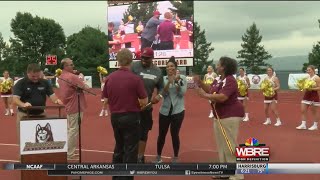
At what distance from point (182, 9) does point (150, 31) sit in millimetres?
2407

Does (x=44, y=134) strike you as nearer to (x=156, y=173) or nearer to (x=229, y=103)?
(x=156, y=173)

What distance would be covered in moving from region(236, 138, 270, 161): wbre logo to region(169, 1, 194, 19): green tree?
20.2 metres

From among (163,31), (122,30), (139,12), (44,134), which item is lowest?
(44,134)

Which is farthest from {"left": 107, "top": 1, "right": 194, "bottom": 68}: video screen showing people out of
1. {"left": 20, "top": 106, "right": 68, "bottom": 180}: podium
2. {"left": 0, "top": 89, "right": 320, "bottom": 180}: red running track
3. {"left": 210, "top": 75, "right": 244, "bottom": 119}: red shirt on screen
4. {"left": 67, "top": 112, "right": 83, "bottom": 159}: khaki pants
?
{"left": 20, "top": 106, "right": 68, "bottom": 180}: podium

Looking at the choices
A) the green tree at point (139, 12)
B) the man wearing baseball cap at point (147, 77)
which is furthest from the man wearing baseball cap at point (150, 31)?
the man wearing baseball cap at point (147, 77)

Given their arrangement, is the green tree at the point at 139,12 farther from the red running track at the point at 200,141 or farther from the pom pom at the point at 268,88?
the pom pom at the point at 268,88

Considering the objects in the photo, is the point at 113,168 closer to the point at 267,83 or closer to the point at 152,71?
the point at 152,71

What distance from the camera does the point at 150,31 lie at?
26188 mm

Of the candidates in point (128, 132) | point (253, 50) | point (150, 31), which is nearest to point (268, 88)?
point (128, 132)

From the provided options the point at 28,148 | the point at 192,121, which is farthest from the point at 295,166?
the point at 192,121

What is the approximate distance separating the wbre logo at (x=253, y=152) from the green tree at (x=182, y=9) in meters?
20.2

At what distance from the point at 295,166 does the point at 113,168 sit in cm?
214

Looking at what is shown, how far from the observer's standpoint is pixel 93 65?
5778 cm

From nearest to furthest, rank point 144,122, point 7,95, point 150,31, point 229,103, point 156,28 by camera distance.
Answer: point 229,103
point 144,122
point 7,95
point 156,28
point 150,31
